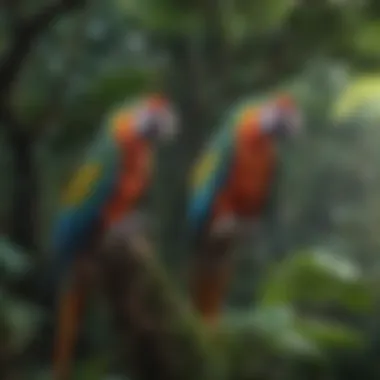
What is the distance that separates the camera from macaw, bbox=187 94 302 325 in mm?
1132

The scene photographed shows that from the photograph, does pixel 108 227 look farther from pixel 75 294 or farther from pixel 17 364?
pixel 17 364

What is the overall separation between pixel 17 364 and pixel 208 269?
1.04 feet

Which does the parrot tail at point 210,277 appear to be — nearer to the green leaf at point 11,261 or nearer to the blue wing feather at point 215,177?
the blue wing feather at point 215,177

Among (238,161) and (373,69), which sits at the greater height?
(373,69)

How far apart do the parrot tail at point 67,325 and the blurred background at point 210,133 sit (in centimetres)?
6

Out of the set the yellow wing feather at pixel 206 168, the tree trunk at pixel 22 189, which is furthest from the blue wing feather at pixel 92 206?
the tree trunk at pixel 22 189

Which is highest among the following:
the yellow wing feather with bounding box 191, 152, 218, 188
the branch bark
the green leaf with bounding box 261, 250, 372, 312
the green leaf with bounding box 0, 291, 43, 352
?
the yellow wing feather with bounding box 191, 152, 218, 188

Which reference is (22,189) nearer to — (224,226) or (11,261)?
(11,261)

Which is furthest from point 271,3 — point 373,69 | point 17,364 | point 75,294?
point 17,364

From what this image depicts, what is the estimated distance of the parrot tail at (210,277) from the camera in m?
1.18

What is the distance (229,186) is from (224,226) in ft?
0.18

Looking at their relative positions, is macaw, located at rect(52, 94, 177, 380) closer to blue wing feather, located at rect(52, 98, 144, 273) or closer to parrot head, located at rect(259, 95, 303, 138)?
blue wing feather, located at rect(52, 98, 144, 273)

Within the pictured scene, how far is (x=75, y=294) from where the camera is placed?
3.70 feet

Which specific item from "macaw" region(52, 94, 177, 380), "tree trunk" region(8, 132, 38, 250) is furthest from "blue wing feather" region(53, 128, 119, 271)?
"tree trunk" region(8, 132, 38, 250)
